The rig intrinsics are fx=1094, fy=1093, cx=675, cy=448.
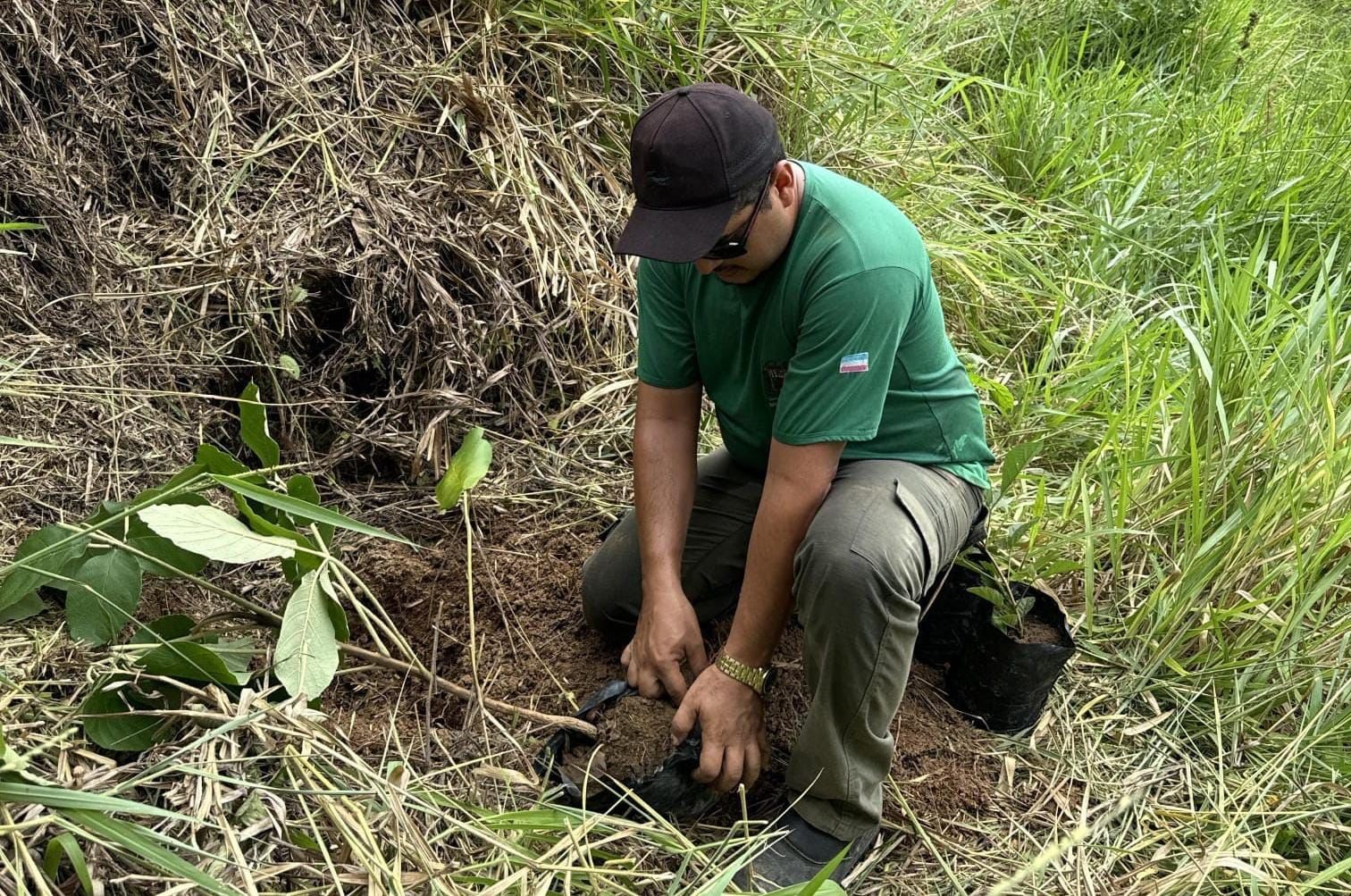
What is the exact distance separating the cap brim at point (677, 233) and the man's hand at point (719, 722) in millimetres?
657

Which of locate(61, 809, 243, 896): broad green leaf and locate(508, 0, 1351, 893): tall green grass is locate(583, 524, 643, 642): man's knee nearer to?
locate(508, 0, 1351, 893): tall green grass

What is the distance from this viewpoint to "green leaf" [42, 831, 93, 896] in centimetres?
122

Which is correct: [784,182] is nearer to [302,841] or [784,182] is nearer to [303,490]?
[303,490]

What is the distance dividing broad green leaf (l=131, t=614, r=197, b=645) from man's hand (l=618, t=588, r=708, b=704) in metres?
0.70

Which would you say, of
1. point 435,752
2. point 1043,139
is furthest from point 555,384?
point 1043,139

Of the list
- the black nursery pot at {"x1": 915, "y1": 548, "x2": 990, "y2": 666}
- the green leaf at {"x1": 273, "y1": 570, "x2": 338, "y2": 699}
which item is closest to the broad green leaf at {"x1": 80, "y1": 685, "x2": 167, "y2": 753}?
the green leaf at {"x1": 273, "y1": 570, "x2": 338, "y2": 699}

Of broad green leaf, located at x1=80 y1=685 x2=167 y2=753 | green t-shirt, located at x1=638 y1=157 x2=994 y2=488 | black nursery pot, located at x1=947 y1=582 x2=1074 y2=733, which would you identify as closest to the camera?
broad green leaf, located at x1=80 y1=685 x2=167 y2=753

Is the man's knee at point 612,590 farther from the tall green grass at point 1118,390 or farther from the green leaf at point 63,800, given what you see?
the green leaf at point 63,800

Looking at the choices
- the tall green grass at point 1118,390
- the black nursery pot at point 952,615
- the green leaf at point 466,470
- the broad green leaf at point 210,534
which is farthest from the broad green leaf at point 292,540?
the black nursery pot at point 952,615

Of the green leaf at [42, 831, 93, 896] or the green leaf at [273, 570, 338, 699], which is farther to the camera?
the green leaf at [273, 570, 338, 699]

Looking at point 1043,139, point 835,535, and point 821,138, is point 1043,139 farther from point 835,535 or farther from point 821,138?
point 835,535

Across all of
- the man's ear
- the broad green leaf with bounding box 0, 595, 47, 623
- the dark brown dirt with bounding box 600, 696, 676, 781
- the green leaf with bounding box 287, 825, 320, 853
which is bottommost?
the dark brown dirt with bounding box 600, 696, 676, 781

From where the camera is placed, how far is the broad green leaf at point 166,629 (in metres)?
1.60

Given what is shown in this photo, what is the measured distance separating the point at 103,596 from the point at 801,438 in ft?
3.36
